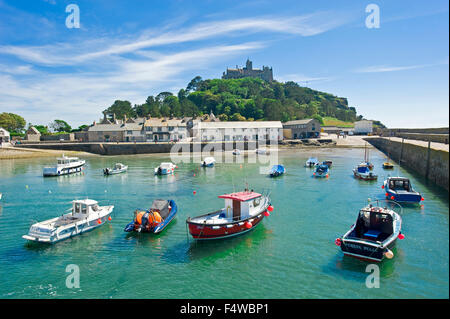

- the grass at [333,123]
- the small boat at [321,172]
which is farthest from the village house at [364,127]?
the small boat at [321,172]

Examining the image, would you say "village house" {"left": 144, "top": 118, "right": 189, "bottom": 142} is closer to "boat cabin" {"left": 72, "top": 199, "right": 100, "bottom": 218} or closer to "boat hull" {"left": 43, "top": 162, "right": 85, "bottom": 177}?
"boat hull" {"left": 43, "top": 162, "right": 85, "bottom": 177}

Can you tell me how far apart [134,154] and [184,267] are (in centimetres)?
7045

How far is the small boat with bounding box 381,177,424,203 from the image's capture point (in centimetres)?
2656

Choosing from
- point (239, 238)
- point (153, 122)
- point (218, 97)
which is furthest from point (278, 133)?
point (239, 238)

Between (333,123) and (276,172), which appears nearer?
(276,172)

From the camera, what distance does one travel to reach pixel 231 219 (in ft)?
68.6

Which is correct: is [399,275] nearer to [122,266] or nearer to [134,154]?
[122,266]

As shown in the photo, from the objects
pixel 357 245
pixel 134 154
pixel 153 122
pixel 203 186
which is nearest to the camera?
pixel 357 245

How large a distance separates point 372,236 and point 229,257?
27.8 ft

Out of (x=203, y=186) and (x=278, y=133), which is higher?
(x=278, y=133)

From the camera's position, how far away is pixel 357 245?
15.9 meters
